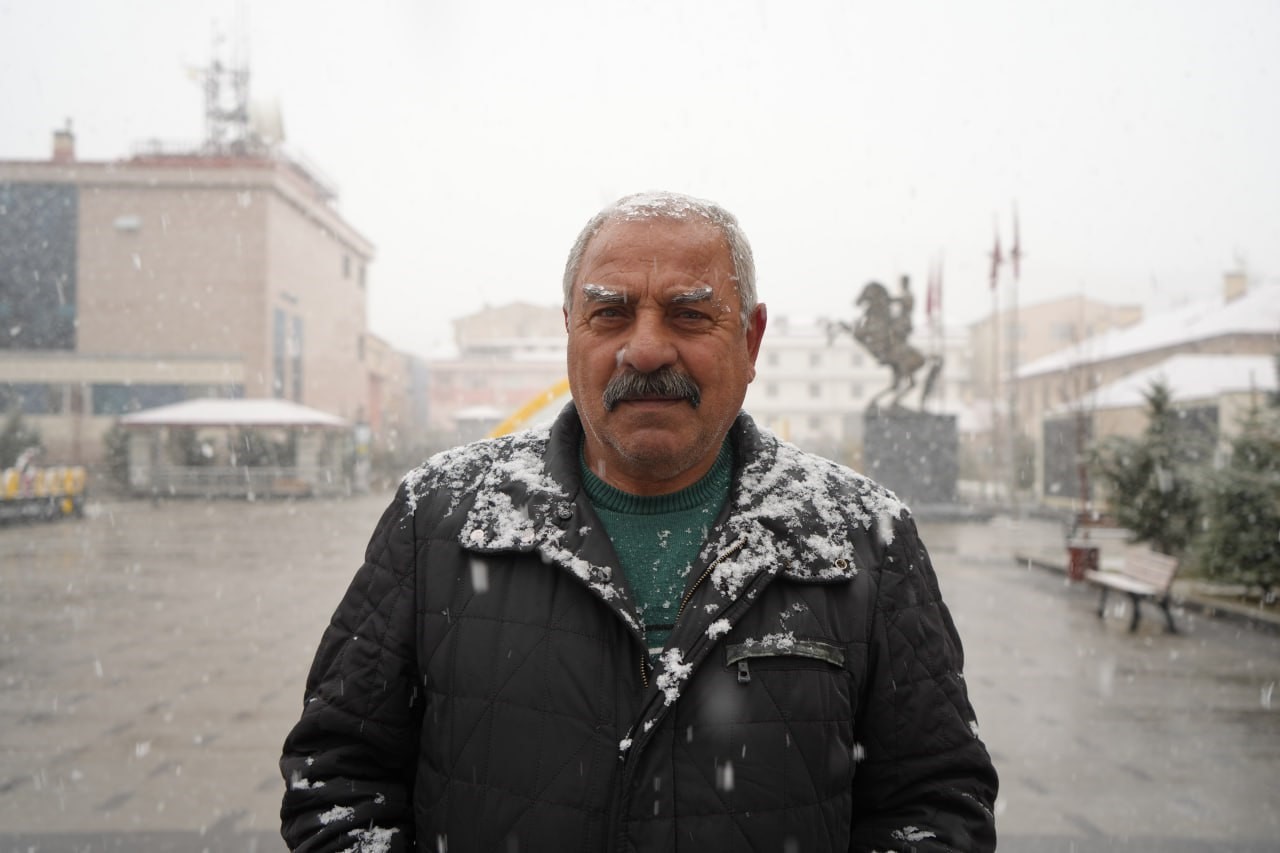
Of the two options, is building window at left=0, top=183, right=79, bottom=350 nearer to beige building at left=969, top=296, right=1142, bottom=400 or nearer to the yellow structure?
the yellow structure

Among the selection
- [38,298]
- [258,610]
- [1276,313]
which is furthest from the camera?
[38,298]

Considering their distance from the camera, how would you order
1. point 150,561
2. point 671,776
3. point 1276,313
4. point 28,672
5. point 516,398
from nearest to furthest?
point 671,776 → point 28,672 → point 150,561 → point 1276,313 → point 516,398

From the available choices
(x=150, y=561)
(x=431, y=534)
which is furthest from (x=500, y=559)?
(x=150, y=561)

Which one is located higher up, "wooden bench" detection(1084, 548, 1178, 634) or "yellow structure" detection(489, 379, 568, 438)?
"yellow structure" detection(489, 379, 568, 438)

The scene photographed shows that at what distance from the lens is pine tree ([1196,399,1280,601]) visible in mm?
10445

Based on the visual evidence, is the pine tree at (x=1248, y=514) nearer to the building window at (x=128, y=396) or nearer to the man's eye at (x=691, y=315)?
the man's eye at (x=691, y=315)

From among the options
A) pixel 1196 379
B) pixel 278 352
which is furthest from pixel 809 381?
pixel 1196 379

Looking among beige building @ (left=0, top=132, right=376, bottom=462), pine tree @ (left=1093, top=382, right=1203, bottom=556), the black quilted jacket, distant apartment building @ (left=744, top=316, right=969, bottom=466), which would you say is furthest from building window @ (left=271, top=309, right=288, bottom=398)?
the black quilted jacket

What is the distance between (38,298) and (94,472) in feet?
38.9

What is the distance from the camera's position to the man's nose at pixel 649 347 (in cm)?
167

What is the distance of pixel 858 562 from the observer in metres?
1.75

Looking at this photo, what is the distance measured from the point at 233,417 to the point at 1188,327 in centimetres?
3949

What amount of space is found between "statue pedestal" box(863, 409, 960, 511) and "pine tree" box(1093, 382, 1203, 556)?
8.18 meters

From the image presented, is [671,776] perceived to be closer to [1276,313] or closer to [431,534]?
[431,534]
